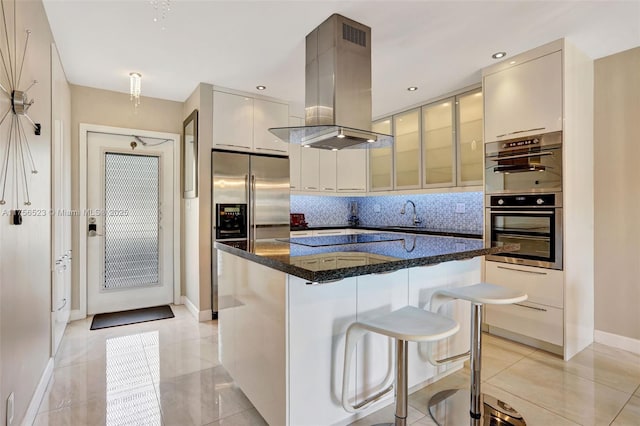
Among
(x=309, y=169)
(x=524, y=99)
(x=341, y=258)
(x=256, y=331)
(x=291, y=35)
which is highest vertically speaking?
(x=291, y=35)

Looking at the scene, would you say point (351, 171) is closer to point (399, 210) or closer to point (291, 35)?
point (399, 210)

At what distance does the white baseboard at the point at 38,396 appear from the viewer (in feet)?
6.07

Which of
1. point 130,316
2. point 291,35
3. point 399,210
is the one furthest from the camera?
point 399,210

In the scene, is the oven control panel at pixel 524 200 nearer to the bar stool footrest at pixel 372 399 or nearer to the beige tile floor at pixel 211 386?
the beige tile floor at pixel 211 386

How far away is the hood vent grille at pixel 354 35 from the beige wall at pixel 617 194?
2236 mm

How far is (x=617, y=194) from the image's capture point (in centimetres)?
288

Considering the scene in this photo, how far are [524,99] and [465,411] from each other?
255 centimetres

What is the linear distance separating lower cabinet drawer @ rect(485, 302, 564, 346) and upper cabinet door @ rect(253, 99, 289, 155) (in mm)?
2961

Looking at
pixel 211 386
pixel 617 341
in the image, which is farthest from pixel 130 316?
pixel 617 341

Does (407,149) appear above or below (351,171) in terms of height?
above

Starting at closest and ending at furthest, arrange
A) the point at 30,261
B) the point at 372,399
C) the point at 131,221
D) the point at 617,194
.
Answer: the point at 372,399, the point at 30,261, the point at 617,194, the point at 131,221

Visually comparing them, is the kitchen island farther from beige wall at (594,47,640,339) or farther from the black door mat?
the black door mat

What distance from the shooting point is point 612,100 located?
2908 millimetres

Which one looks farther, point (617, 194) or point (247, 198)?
point (247, 198)
